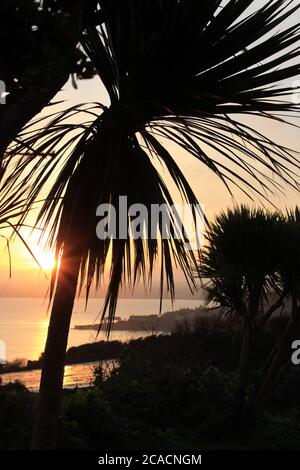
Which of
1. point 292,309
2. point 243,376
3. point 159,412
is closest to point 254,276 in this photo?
point 292,309

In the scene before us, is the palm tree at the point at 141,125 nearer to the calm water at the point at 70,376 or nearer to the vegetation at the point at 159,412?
the vegetation at the point at 159,412

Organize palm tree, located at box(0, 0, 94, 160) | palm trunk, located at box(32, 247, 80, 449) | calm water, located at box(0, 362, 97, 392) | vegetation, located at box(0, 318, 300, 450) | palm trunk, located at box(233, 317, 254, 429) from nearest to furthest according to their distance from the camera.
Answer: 1. palm tree, located at box(0, 0, 94, 160)
2. palm trunk, located at box(32, 247, 80, 449)
3. vegetation, located at box(0, 318, 300, 450)
4. palm trunk, located at box(233, 317, 254, 429)
5. calm water, located at box(0, 362, 97, 392)

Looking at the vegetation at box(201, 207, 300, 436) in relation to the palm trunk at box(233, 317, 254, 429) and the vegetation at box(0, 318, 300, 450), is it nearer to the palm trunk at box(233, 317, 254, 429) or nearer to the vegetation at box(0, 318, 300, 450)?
the palm trunk at box(233, 317, 254, 429)

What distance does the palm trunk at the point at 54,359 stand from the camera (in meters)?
Answer: 4.39

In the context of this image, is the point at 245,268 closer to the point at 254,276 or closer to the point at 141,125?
the point at 254,276

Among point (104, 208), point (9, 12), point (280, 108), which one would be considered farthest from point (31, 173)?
point (9, 12)

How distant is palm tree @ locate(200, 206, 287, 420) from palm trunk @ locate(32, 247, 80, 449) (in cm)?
416

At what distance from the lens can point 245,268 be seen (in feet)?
27.2

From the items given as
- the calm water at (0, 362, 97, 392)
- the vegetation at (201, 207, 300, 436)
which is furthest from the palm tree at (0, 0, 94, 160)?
the calm water at (0, 362, 97, 392)

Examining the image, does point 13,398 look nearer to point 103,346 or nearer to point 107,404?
point 107,404

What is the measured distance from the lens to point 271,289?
8906 millimetres

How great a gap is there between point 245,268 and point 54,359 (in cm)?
438

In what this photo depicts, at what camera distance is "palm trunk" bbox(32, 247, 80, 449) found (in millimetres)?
4391

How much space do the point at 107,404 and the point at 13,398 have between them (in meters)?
4.72
